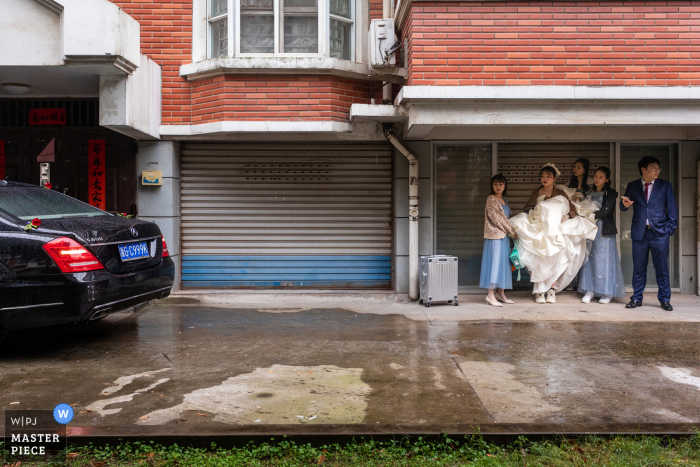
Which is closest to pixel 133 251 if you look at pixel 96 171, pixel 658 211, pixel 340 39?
pixel 96 171

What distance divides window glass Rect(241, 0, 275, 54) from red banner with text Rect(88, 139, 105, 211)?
9.70 feet

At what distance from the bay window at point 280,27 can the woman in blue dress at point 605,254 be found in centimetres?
452

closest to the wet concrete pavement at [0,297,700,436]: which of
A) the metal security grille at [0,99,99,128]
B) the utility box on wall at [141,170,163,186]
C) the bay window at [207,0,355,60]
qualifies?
the utility box on wall at [141,170,163,186]

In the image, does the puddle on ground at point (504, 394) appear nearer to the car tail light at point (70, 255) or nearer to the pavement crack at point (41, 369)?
the car tail light at point (70, 255)

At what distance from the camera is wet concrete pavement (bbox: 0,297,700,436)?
3.63 metres

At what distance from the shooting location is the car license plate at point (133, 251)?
534 centimetres

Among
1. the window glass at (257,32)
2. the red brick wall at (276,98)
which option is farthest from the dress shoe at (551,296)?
the window glass at (257,32)

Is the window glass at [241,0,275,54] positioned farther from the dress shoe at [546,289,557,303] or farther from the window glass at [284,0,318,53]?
the dress shoe at [546,289,557,303]

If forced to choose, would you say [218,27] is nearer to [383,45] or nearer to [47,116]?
[383,45]

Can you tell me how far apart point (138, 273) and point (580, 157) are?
692cm

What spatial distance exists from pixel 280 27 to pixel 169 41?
1.83m

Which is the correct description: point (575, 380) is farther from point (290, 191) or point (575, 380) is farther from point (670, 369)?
point (290, 191)

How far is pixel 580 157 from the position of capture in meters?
8.62

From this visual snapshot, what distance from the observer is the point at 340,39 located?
27.1ft
